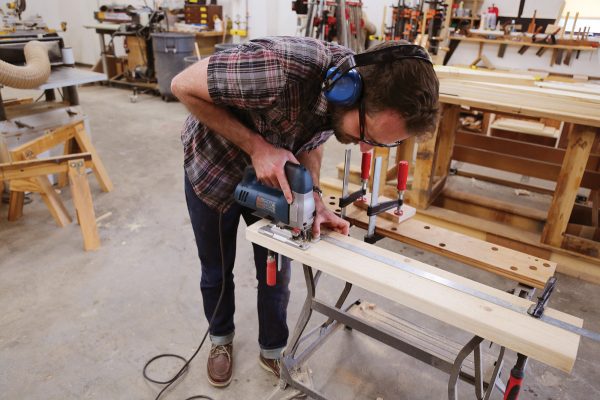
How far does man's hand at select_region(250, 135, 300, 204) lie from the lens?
1069 mm

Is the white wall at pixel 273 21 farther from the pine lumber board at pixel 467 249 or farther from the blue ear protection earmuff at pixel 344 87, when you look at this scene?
the blue ear protection earmuff at pixel 344 87

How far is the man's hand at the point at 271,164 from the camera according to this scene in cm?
107

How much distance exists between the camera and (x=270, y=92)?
3.34ft

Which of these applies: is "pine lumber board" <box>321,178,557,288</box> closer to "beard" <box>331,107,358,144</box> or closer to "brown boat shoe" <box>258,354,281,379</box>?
"beard" <box>331,107,358,144</box>

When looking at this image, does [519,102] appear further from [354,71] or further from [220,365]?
[220,365]

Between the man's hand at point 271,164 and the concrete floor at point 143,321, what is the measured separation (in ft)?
3.02

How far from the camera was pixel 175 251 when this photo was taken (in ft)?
7.97

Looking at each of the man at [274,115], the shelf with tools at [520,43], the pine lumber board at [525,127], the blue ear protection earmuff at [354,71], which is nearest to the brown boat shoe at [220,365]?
the man at [274,115]

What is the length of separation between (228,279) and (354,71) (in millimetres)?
935

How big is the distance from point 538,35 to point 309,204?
4.22 m

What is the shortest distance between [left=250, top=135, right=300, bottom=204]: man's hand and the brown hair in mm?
255

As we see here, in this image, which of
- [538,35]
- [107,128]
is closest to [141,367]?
[107,128]

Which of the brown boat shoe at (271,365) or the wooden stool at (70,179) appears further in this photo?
the wooden stool at (70,179)

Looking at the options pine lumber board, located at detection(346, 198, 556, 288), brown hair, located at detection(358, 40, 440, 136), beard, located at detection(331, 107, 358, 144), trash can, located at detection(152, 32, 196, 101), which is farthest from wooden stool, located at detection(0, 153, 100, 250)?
trash can, located at detection(152, 32, 196, 101)
